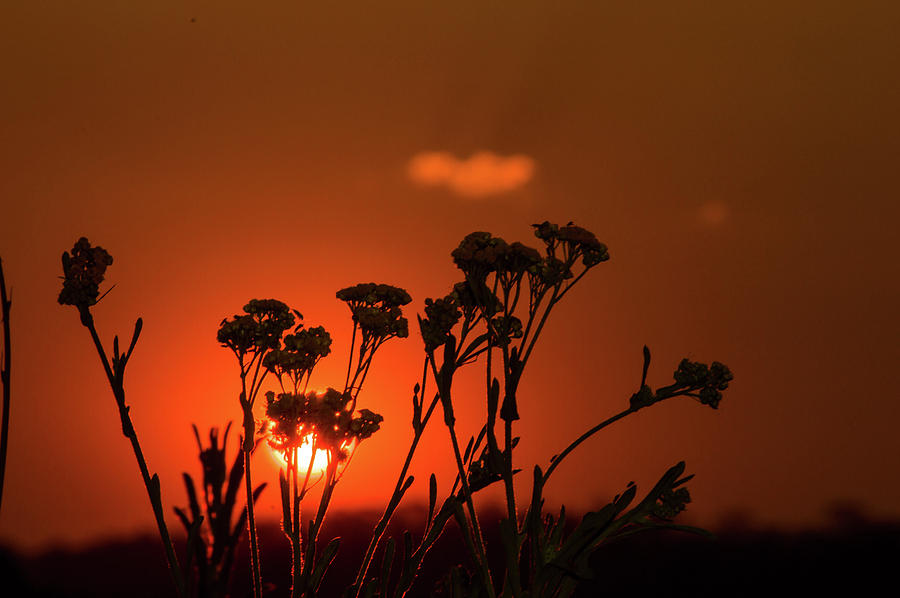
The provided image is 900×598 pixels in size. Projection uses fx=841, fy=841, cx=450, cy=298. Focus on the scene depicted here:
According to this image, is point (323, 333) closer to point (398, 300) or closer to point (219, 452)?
point (398, 300)

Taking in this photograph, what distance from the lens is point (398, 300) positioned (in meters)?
3.42

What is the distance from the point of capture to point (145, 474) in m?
2.80

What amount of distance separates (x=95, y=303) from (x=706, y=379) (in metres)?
2.12

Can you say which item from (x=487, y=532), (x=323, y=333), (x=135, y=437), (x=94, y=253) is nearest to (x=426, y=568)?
(x=487, y=532)

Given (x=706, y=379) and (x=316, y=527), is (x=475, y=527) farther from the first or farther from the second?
(x=706, y=379)

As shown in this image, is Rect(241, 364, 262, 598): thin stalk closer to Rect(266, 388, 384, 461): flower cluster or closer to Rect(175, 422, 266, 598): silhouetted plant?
Rect(266, 388, 384, 461): flower cluster

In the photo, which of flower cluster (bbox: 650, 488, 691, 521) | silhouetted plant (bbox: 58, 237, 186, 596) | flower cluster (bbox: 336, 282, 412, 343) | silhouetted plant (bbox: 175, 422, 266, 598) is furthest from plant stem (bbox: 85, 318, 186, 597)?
silhouetted plant (bbox: 175, 422, 266, 598)

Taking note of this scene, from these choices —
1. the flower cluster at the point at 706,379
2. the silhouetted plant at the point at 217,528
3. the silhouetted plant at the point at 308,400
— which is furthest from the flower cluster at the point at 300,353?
the silhouetted plant at the point at 217,528

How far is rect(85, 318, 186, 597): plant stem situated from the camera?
2773mm

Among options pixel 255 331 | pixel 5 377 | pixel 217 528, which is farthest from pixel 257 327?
pixel 217 528

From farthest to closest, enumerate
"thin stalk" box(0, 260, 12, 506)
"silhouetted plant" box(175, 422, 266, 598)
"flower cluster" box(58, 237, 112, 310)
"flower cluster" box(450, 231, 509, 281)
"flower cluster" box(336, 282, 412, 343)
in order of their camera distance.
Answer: "flower cluster" box(336, 282, 412, 343) → "flower cluster" box(450, 231, 509, 281) → "flower cluster" box(58, 237, 112, 310) → "thin stalk" box(0, 260, 12, 506) → "silhouetted plant" box(175, 422, 266, 598)

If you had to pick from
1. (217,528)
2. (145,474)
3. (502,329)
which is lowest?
(217,528)

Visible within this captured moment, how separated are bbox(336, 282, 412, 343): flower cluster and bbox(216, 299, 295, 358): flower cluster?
25 centimetres

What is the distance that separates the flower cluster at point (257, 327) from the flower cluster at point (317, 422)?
0.67 ft
